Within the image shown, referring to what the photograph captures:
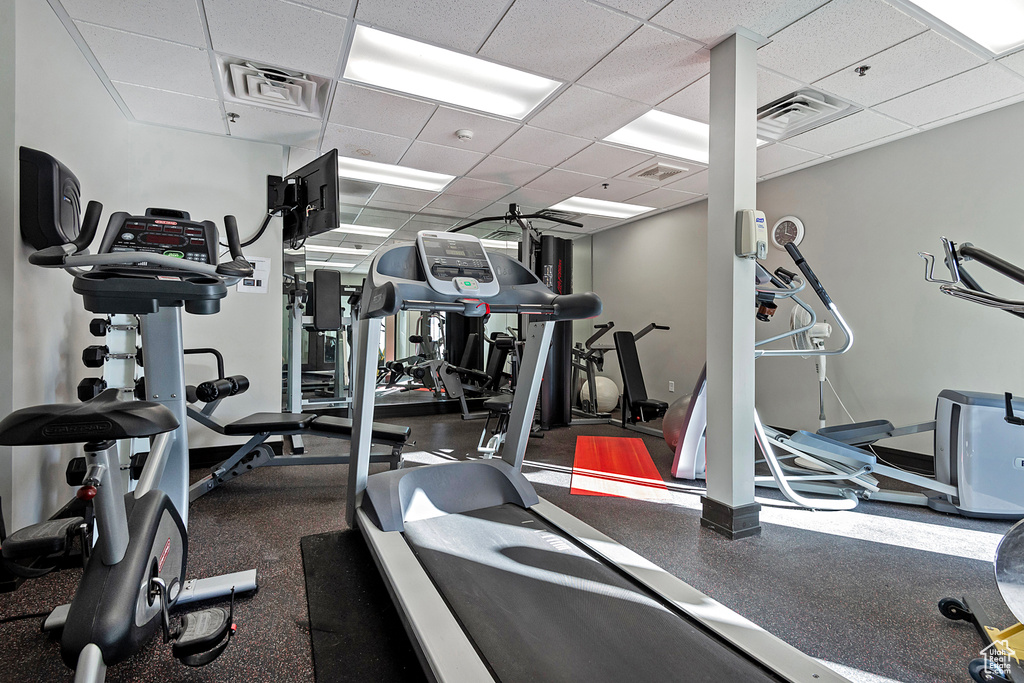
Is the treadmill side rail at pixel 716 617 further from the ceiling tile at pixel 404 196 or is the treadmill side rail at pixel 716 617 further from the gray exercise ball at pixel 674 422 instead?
the ceiling tile at pixel 404 196

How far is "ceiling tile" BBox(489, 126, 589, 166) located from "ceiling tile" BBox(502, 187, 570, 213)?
0.90 metres

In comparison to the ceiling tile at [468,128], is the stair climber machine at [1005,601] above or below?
below

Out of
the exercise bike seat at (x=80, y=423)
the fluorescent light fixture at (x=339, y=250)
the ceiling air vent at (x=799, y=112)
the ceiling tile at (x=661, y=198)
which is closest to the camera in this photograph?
the exercise bike seat at (x=80, y=423)

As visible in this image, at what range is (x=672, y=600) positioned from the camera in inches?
57.8

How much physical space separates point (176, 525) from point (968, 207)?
4.85 m

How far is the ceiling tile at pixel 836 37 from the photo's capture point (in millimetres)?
2252

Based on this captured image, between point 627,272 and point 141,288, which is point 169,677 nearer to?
point 141,288

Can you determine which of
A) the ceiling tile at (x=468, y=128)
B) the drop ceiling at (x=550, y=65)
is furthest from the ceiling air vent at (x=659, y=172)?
the ceiling tile at (x=468, y=128)

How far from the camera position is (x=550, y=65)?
275cm

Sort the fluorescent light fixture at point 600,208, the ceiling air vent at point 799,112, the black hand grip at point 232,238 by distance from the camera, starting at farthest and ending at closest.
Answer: the fluorescent light fixture at point 600,208 < the ceiling air vent at point 799,112 < the black hand grip at point 232,238

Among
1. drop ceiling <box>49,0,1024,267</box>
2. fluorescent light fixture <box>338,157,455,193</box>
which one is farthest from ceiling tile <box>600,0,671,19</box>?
fluorescent light fixture <box>338,157,455,193</box>

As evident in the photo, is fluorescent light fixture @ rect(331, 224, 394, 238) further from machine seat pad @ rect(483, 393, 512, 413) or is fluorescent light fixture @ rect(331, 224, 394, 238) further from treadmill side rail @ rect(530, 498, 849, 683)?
treadmill side rail @ rect(530, 498, 849, 683)

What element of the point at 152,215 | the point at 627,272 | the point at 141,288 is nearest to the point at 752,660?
the point at 141,288

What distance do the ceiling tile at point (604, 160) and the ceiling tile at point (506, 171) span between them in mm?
310
